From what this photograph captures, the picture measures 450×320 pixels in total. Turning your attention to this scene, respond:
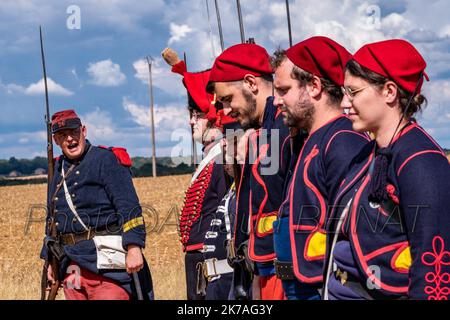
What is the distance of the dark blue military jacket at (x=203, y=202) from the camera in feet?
19.9

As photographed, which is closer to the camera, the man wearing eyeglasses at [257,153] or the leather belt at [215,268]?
the man wearing eyeglasses at [257,153]

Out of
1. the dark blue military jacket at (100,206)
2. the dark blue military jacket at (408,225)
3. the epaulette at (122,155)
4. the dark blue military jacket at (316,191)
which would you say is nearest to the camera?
the dark blue military jacket at (408,225)

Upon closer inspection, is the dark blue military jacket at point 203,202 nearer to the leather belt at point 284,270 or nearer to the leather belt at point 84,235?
the leather belt at point 84,235

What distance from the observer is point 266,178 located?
4.48m

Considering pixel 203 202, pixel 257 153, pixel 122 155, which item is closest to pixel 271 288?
pixel 257 153

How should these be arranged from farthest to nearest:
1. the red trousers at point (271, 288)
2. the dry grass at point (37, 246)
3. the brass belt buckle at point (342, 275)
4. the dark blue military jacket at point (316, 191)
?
the dry grass at point (37, 246) → the red trousers at point (271, 288) → the dark blue military jacket at point (316, 191) → the brass belt buckle at point (342, 275)

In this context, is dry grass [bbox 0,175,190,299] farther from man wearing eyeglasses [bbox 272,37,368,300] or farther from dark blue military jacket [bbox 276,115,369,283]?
dark blue military jacket [bbox 276,115,369,283]

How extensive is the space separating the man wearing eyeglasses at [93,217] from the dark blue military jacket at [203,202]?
38cm

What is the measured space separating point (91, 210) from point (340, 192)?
284 cm

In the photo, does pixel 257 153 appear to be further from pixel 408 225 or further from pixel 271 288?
pixel 408 225

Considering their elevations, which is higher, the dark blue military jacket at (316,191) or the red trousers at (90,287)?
the dark blue military jacket at (316,191)

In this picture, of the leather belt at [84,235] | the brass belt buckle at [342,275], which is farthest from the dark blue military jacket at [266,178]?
the leather belt at [84,235]

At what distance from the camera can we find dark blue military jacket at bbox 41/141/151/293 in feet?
19.5

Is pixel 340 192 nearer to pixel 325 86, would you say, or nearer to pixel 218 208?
pixel 325 86
